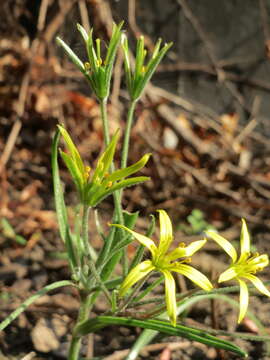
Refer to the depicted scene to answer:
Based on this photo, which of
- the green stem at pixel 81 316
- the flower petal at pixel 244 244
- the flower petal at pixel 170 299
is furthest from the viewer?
the green stem at pixel 81 316

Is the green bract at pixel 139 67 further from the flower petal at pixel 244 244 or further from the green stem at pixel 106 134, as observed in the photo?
the flower petal at pixel 244 244

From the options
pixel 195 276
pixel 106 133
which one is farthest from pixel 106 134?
pixel 195 276

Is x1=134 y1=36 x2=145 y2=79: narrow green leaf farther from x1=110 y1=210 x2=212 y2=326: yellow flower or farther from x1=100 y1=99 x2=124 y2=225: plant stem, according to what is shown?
x1=110 y1=210 x2=212 y2=326: yellow flower

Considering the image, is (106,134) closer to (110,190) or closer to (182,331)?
(110,190)

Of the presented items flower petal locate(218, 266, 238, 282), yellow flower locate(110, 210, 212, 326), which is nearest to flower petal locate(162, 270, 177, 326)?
yellow flower locate(110, 210, 212, 326)

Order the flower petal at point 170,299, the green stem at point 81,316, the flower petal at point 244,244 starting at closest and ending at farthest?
the flower petal at point 170,299 < the flower petal at point 244,244 < the green stem at point 81,316

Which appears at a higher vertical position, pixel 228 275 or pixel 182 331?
pixel 228 275

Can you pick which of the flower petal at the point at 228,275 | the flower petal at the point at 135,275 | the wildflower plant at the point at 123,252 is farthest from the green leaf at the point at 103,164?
the flower petal at the point at 228,275
